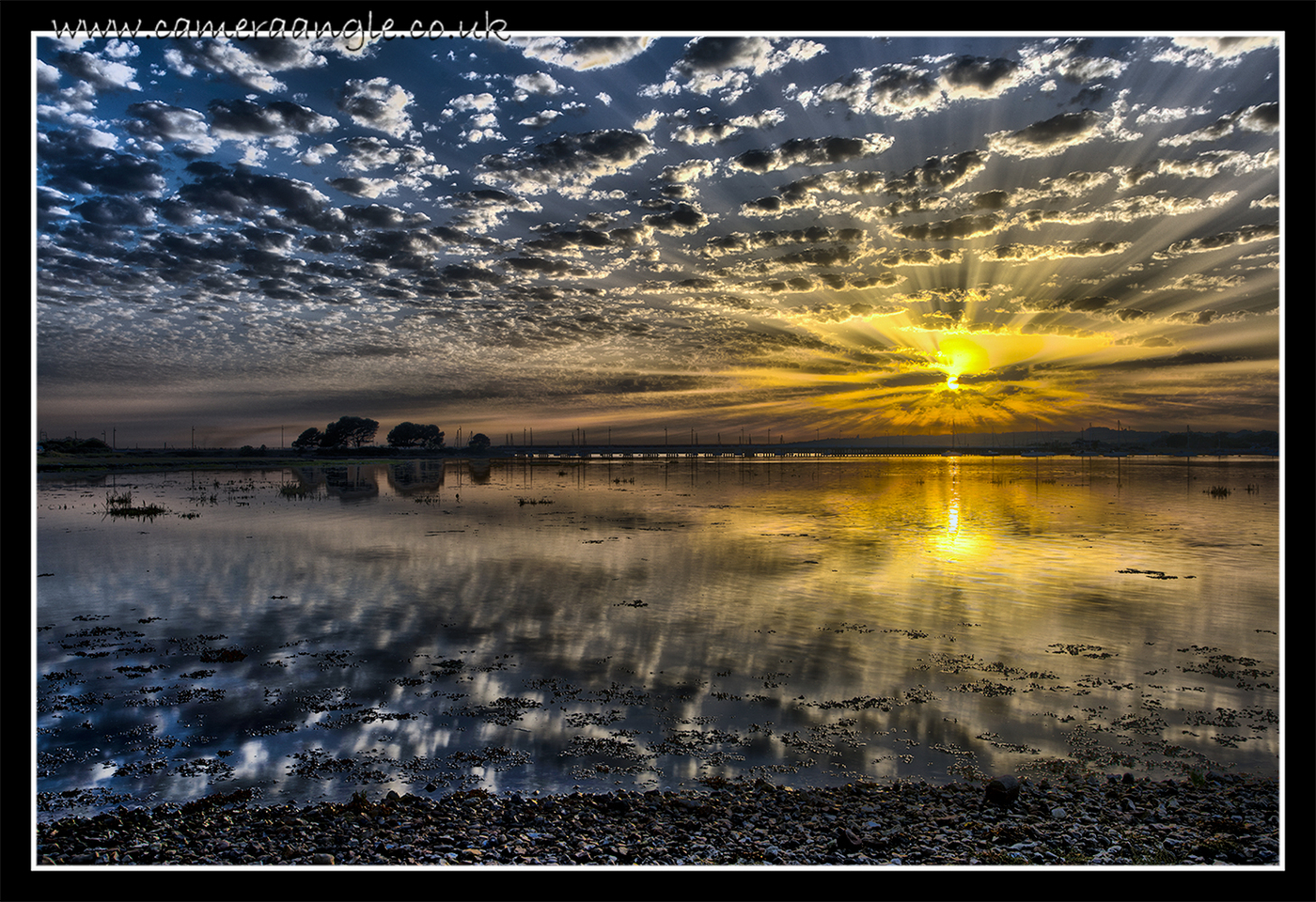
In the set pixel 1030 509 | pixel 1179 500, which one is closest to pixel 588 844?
pixel 1030 509

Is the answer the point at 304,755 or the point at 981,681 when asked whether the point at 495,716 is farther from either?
the point at 981,681

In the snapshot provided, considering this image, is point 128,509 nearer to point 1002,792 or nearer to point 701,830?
point 701,830

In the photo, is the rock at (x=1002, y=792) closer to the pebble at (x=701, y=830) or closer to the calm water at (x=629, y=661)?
the pebble at (x=701, y=830)

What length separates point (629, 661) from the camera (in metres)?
15.0

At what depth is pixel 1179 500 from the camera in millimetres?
59781

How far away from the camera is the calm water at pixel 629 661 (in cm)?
1026

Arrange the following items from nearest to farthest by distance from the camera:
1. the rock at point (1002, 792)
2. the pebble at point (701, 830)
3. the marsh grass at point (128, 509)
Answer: the pebble at point (701, 830)
the rock at point (1002, 792)
the marsh grass at point (128, 509)

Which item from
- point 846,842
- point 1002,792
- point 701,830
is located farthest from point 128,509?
point 1002,792

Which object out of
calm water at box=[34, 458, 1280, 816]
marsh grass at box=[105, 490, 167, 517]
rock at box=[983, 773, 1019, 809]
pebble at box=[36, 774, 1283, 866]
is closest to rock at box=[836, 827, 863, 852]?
pebble at box=[36, 774, 1283, 866]

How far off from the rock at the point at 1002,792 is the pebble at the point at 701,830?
127mm

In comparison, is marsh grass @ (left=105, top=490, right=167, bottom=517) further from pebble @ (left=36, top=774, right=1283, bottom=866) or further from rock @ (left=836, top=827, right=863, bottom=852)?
rock @ (left=836, top=827, right=863, bottom=852)

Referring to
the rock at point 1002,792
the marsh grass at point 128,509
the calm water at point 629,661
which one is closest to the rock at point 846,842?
the calm water at point 629,661

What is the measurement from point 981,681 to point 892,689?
2.26m

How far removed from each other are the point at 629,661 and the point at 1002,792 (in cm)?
823
